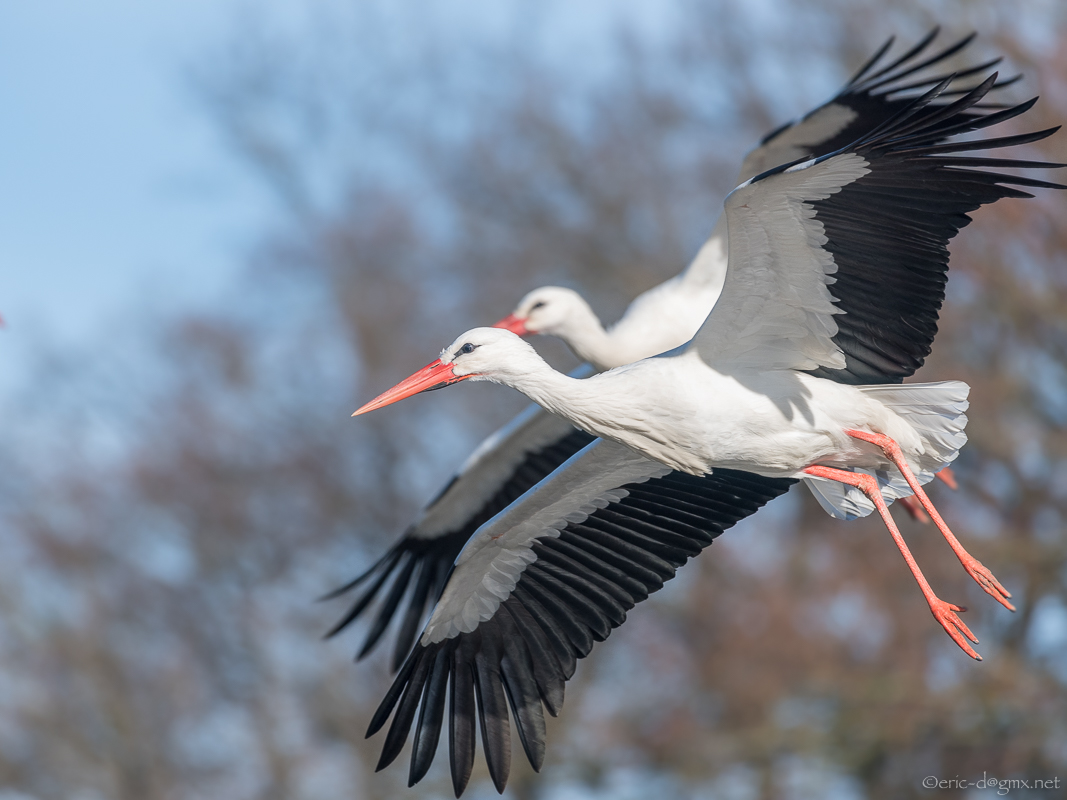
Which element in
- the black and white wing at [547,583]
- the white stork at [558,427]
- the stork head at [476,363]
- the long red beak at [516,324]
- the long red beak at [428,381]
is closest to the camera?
the stork head at [476,363]

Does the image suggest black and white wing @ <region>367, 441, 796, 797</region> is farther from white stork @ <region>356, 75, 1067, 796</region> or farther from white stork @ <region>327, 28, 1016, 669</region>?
white stork @ <region>327, 28, 1016, 669</region>

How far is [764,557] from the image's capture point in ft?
62.9

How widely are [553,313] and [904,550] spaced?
281cm

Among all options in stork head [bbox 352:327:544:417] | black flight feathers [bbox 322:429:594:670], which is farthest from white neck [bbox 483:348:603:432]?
black flight feathers [bbox 322:429:594:670]

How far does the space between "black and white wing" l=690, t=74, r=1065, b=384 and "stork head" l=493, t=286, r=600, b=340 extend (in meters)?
2.20

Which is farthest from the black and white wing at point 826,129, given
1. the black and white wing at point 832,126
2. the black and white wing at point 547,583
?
the black and white wing at point 547,583

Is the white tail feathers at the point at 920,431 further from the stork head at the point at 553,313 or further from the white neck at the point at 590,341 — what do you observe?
the stork head at the point at 553,313

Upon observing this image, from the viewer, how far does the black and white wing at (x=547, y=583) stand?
554 cm

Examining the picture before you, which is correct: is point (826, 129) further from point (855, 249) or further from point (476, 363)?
point (476, 363)

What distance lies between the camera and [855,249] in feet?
16.6

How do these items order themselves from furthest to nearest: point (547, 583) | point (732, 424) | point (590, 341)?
1. point (590, 341)
2. point (547, 583)
3. point (732, 424)

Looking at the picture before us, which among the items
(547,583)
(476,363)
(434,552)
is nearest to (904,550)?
(547,583)

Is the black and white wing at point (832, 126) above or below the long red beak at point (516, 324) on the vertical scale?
below

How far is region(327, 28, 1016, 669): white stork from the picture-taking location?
22.5 ft
